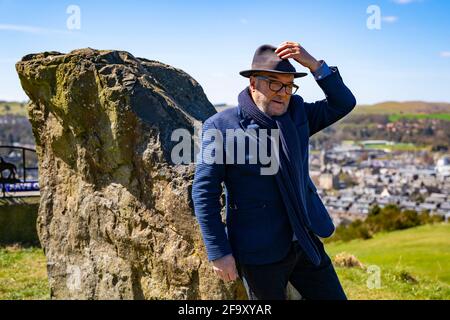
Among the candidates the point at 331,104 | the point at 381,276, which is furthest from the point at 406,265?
the point at 331,104

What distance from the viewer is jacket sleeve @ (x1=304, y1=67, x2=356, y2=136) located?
A: 396cm

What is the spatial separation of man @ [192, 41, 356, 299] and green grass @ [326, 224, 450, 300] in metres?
4.62

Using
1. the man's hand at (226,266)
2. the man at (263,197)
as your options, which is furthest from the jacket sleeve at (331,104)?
the man's hand at (226,266)

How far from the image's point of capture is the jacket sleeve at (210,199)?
3.63m

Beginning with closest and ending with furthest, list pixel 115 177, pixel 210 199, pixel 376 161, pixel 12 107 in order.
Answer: pixel 210 199
pixel 115 177
pixel 376 161
pixel 12 107

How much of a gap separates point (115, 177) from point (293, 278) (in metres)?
2.60

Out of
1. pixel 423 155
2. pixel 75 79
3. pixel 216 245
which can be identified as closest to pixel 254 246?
pixel 216 245

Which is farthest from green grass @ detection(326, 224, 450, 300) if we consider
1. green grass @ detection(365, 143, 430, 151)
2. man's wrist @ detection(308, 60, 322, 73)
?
green grass @ detection(365, 143, 430, 151)

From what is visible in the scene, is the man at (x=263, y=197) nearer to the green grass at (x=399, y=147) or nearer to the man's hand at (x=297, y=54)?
the man's hand at (x=297, y=54)

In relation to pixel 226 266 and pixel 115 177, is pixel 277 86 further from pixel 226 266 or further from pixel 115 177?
pixel 115 177

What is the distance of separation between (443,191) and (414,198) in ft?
33.8

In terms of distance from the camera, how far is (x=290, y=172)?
144 inches

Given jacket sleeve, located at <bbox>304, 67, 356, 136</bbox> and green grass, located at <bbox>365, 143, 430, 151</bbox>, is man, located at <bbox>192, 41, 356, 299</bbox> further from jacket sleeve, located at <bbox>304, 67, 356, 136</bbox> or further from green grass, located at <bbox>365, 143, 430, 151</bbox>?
green grass, located at <bbox>365, 143, 430, 151</bbox>

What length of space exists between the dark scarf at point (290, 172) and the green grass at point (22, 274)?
16.6 feet
